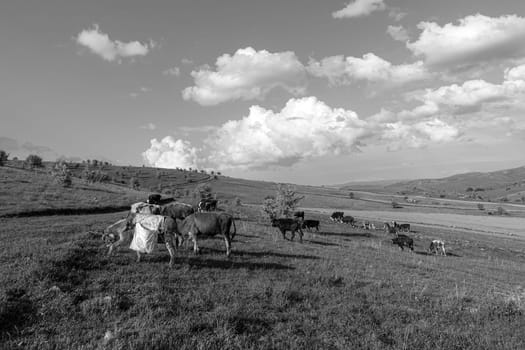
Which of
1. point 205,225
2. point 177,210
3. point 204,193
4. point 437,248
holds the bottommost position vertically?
point 437,248

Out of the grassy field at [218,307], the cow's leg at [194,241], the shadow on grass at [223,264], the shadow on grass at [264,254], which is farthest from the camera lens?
the shadow on grass at [264,254]

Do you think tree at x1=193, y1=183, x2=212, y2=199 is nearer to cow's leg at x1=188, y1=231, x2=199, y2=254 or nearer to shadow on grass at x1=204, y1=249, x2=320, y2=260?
shadow on grass at x1=204, y1=249, x2=320, y2=260

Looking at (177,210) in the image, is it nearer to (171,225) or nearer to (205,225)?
(205,225)

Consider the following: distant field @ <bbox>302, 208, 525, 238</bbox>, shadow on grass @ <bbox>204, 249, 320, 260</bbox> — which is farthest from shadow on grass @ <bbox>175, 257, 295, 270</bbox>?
distant field @ <bbox>302, 208, 525, 238</bbox>

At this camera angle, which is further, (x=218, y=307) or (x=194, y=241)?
(x=194, y=241)

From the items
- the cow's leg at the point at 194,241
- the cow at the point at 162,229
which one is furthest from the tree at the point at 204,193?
the cow at the point at 162,229

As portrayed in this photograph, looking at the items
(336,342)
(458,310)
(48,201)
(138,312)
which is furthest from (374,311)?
(48,201)

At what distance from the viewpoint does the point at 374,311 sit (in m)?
9.67

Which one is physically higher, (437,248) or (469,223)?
(437,248)

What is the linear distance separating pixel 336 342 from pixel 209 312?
10.9 ft

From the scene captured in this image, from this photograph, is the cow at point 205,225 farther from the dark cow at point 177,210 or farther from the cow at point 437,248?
the cow at point 437,248

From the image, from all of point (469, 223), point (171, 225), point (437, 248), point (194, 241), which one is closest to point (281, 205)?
point (437, 248)

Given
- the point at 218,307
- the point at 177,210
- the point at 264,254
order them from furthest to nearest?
the point at 177,210
the point at 264,254
the point at 218,307

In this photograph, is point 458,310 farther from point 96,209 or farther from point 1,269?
point 96,209
